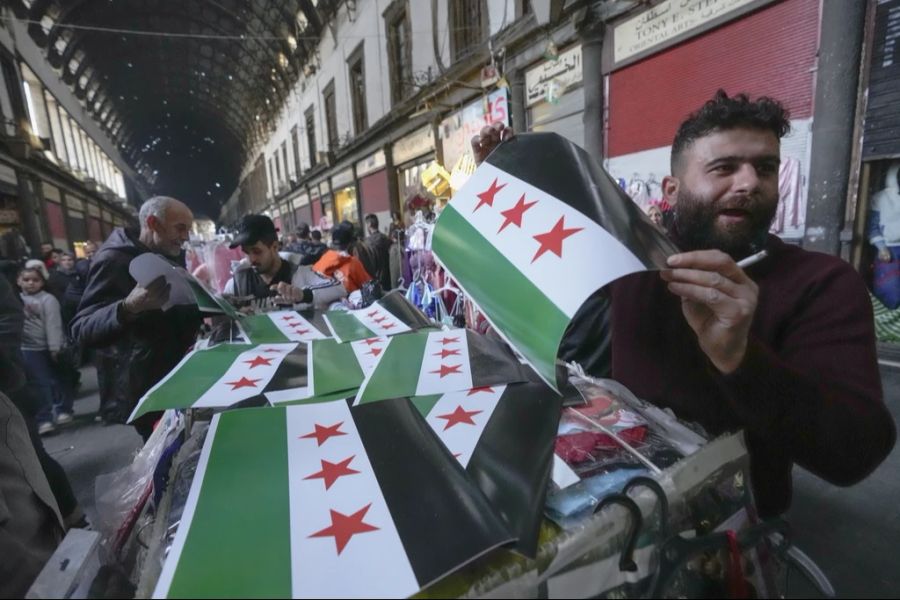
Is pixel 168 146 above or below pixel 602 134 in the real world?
above

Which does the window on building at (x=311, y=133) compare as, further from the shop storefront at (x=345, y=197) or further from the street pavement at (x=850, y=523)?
the street pavement at (x=850, y=523)

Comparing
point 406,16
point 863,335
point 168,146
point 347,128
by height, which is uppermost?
point 168,146

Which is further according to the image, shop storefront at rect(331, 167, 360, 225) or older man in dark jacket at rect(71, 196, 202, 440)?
shop storefront at rect(331, 167, 360, 225)

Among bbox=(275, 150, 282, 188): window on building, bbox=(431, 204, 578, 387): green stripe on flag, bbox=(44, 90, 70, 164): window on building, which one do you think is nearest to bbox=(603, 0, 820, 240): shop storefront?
bbox=(431, 204, 578, 387): green stripe on flag

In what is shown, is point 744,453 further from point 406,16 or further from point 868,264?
point 406,16

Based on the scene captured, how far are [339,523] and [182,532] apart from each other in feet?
0.74

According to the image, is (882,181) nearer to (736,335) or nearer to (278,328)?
(736,335)

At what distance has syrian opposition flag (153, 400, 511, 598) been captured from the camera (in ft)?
1.78

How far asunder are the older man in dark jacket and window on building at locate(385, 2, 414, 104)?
965cm

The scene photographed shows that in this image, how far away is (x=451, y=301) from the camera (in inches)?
174

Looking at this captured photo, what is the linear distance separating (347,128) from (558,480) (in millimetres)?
16825

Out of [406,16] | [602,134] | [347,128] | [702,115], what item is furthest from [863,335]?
[347,128]

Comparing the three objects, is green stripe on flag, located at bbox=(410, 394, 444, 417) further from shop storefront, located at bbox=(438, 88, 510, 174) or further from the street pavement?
shop storefront, located at bbox=(438, 88, 510, 174)

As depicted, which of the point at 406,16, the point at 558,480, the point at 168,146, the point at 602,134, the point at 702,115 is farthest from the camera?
the point at 168,146
